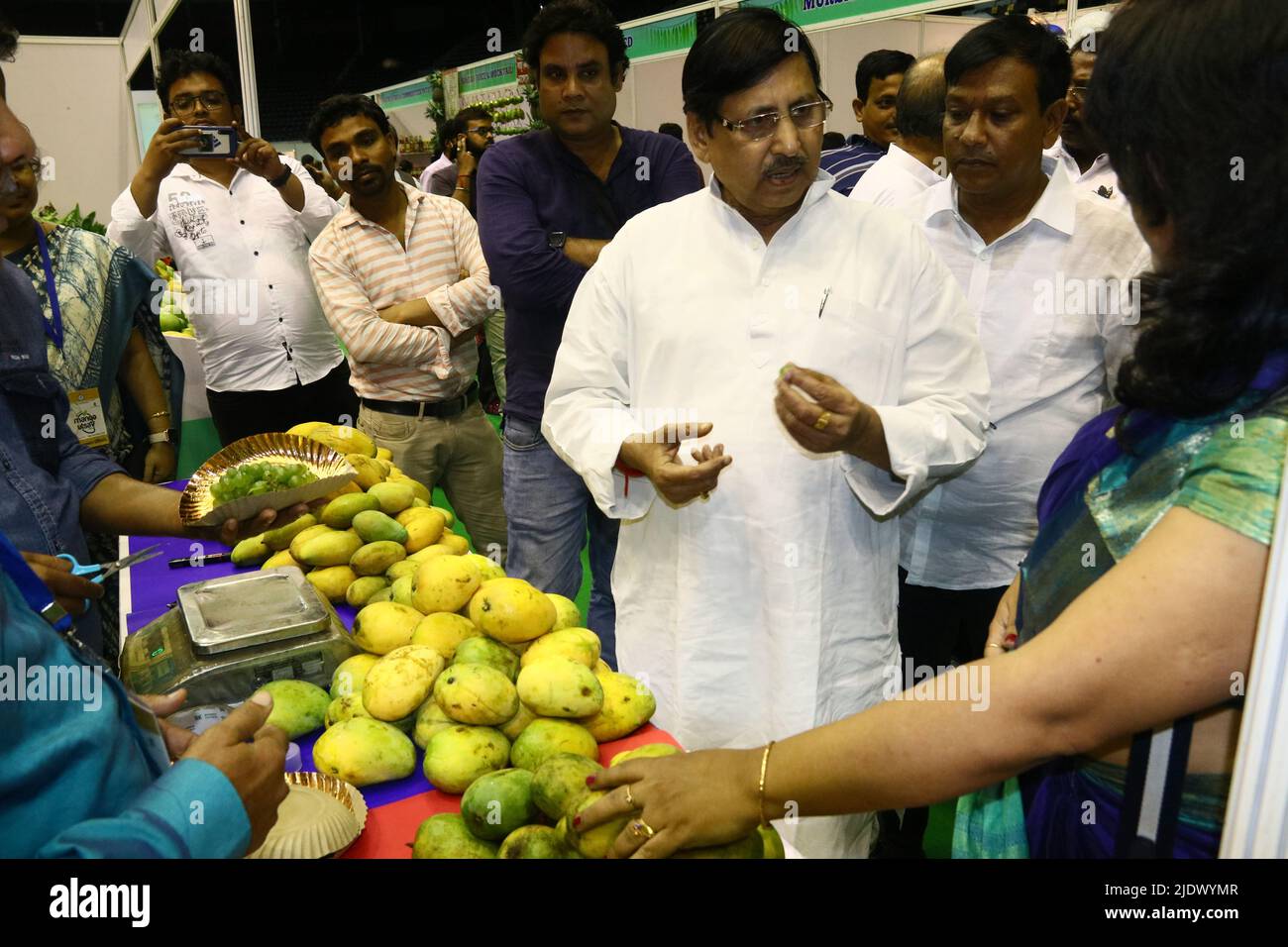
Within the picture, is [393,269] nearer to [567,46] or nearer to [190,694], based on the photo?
[567,46]

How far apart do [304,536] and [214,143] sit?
2050mm

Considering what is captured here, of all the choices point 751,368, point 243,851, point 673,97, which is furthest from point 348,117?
point 673,97

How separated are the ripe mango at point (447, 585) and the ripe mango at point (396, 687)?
218 millimetres

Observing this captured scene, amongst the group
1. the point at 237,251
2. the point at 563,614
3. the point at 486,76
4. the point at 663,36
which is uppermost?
the point at 486,76

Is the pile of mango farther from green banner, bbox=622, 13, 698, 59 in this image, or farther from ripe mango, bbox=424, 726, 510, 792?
green banner, bbox=622, 13, 698, 59

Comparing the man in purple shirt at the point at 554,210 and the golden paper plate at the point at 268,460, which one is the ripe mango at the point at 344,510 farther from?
the man in purple shirt at the point at 554,210

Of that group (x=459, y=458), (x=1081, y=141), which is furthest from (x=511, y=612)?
(x=1081, y=141)

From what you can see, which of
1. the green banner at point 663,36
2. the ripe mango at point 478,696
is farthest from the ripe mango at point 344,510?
the green banner at point 663,36

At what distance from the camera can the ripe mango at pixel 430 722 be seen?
4.96ft

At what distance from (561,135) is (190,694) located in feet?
6.33

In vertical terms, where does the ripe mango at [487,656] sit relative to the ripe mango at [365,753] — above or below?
above

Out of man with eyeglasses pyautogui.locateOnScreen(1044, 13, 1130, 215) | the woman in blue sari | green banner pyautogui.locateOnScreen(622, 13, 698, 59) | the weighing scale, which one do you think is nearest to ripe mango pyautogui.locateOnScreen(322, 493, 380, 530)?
the weighing scale

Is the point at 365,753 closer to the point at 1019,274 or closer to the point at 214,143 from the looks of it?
the point at 1019,274

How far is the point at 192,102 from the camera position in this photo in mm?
3607
